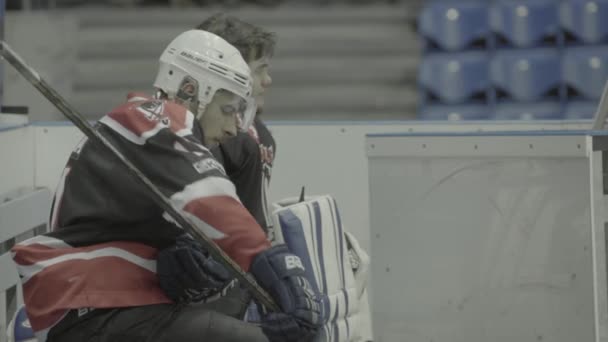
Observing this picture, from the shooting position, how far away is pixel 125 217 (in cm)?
192

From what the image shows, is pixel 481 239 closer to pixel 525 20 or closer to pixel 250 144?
pixel 250 144

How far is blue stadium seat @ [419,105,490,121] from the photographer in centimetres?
605

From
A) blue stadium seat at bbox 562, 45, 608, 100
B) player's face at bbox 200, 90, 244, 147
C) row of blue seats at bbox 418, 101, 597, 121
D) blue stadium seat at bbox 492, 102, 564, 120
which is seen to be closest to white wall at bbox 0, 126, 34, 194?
player's face at bbox 200, 90, 244, 147

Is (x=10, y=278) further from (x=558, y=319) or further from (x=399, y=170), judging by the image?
(x=558, y=319)

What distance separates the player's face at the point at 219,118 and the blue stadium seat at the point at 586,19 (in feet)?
14.3

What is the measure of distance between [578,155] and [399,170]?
42 centimetres

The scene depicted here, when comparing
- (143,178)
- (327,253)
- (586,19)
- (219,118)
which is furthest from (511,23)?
(143,178)

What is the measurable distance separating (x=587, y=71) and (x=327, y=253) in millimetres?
3897

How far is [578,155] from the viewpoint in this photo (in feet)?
8.45

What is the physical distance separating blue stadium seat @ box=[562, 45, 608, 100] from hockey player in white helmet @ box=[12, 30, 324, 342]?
4.31m

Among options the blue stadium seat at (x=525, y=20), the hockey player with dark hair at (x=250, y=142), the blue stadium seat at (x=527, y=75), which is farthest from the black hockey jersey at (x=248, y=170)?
the blue stadium seat at (x=525, y=20)

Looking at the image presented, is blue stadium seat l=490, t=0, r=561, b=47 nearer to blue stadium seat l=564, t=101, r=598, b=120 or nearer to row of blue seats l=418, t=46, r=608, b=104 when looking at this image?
row of blue seats l=418, t=46, r=608, b=104

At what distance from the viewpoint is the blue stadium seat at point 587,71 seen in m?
5.96

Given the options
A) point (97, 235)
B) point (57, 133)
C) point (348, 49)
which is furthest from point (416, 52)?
point (97, 235)
